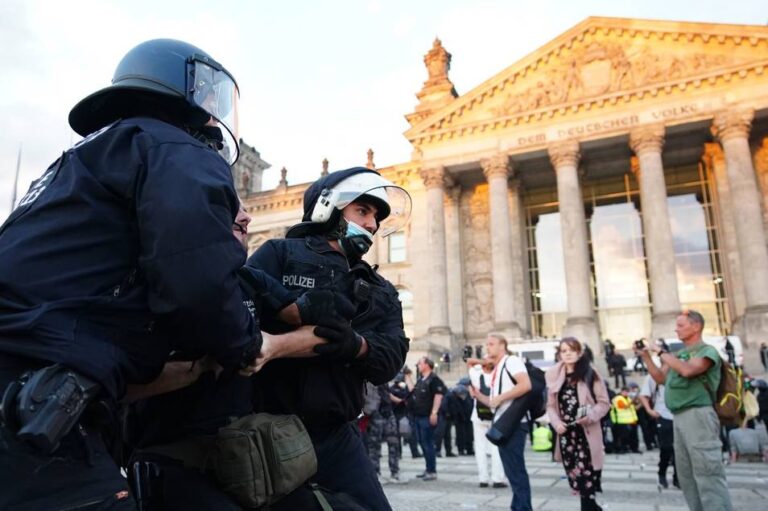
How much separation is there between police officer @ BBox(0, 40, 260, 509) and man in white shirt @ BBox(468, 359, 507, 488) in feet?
22.6

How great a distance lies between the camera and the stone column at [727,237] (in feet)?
91.3

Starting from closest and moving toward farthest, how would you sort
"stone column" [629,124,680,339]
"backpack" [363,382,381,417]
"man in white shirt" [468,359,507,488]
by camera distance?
"man in white shirt" [468,359,507,488] < "backpack" [363,382,381,417] < "stone column" [629,124,680,339]

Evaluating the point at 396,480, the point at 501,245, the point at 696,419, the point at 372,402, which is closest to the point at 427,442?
the point at 396,480

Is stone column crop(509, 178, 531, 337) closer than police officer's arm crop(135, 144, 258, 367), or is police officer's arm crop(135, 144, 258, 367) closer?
police officer's arm crop(135, 144, 258, 367)

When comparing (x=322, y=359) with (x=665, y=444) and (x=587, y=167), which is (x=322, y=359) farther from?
(x=587, y=167)

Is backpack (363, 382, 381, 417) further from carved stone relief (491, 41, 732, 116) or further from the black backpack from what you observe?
carved stone relief (491, 41, 732, 116)

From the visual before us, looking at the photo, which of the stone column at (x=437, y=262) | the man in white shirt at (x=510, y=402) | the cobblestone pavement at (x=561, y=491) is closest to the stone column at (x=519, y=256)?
the stone column at (x=437, y=262)

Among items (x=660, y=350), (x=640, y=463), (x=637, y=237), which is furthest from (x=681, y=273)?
(x=660, y=350)

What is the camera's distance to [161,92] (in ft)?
6.47

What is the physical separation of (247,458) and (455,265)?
30682mm

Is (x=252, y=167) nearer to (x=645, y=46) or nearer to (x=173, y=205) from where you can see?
(x=645, y=46)

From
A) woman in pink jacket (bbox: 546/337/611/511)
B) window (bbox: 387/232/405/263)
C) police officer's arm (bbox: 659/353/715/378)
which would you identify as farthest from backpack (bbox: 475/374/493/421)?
window (bbox: 387/232/405/263)

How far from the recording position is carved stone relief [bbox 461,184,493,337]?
3181cm

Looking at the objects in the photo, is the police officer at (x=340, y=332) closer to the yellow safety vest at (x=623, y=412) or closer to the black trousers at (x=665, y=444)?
the black trousers at (x=665, y=444)
